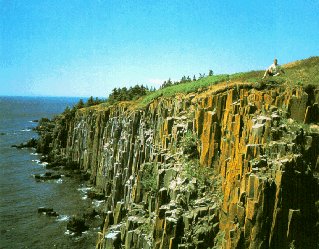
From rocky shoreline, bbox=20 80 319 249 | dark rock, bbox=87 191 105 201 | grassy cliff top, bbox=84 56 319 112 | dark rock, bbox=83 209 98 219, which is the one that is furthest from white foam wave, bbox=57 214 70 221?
grassy cliff top, bbox=84 56 319 112

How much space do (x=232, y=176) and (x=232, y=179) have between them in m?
0.20

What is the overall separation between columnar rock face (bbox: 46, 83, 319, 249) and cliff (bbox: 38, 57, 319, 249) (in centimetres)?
6

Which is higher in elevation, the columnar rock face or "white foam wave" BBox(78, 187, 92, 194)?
the columnar rock face

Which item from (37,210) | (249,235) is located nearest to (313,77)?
(249,235)

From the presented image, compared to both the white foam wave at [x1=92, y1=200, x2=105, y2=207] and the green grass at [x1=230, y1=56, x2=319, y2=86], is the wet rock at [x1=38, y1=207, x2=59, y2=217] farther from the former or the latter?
the green grass at [x1=230, y1=56, x2=319, y2=86]

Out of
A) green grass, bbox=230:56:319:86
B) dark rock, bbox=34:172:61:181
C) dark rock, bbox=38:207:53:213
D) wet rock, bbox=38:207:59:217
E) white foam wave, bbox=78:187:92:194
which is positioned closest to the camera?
green grass, bbox=230:56:319:86

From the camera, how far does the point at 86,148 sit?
210ft

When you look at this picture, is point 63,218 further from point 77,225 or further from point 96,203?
point 96,203

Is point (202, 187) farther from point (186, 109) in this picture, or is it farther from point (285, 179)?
point (186, 109)

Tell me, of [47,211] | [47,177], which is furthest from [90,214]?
[47,177]

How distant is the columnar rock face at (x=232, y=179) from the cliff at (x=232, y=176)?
6 centimetres

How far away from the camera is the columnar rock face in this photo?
62.0 ft

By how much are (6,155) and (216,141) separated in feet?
225

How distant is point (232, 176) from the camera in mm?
21891
